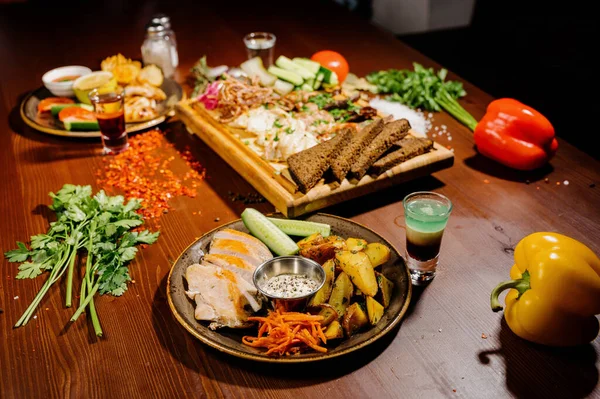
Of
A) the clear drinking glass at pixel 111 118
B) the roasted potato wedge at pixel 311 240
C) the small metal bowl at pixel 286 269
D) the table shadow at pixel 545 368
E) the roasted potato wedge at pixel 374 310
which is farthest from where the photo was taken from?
the clear drinking glass at pixel 111 118

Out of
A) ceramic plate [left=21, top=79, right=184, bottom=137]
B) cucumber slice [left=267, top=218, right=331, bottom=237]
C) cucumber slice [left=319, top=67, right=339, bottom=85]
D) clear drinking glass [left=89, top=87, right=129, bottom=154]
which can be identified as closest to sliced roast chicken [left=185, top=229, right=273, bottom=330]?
cucumber slice [left=267, top=218, right=331, bottom=237]

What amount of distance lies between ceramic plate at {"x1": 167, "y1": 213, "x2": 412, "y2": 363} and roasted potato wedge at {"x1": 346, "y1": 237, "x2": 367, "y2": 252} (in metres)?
0.10

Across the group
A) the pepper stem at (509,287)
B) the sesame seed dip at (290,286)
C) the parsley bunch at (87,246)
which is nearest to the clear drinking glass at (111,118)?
the parsley bunch at (87,246)

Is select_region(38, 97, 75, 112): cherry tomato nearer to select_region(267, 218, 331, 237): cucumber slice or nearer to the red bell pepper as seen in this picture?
select_region(267, 218, 331, 237): cucumber slice

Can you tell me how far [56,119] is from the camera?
3.33 meters

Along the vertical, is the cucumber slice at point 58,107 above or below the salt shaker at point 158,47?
below

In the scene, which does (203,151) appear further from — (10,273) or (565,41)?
(565,41)

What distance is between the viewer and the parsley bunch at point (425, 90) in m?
3.34

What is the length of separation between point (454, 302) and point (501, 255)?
0.36 metres

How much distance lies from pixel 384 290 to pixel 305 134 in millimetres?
1084

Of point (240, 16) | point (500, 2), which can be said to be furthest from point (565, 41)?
point (240, 16)

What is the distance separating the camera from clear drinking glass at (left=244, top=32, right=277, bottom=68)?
3730 mm

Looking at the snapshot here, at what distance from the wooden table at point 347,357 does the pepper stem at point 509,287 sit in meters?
0.13

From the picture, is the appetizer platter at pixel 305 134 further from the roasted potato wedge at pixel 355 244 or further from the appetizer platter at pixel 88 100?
the roasted potato wedge at pixel 355 244
